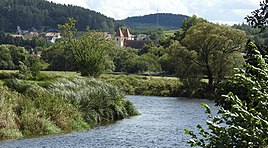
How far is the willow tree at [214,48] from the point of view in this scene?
66.1 m

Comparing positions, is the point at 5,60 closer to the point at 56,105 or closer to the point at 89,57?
the point at 89,57

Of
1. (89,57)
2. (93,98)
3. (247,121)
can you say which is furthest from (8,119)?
(89,57)

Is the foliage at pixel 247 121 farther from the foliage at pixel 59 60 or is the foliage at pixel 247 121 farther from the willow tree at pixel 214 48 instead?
the foliage at pixel 59 60

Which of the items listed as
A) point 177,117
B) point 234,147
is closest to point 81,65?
point 177,117

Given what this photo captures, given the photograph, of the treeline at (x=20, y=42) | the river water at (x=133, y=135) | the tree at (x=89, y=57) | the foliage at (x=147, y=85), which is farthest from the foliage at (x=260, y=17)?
the treeline at (x=20, y=42)

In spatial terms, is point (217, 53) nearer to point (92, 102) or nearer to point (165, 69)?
point (165, 69)

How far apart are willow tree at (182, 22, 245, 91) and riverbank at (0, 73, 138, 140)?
27719 mm

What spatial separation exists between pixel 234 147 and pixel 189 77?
58.3m

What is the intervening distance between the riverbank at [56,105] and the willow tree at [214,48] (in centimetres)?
2772

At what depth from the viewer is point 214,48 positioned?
220ft

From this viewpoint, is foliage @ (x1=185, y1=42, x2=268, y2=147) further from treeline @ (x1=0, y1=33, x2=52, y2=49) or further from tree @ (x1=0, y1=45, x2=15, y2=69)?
treeline @ (x1=0, y1=33, x2=52, y2=49)

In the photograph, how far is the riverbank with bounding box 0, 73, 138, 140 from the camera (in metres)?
26.6

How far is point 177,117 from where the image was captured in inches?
1594

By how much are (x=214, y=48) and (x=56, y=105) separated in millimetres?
40915
